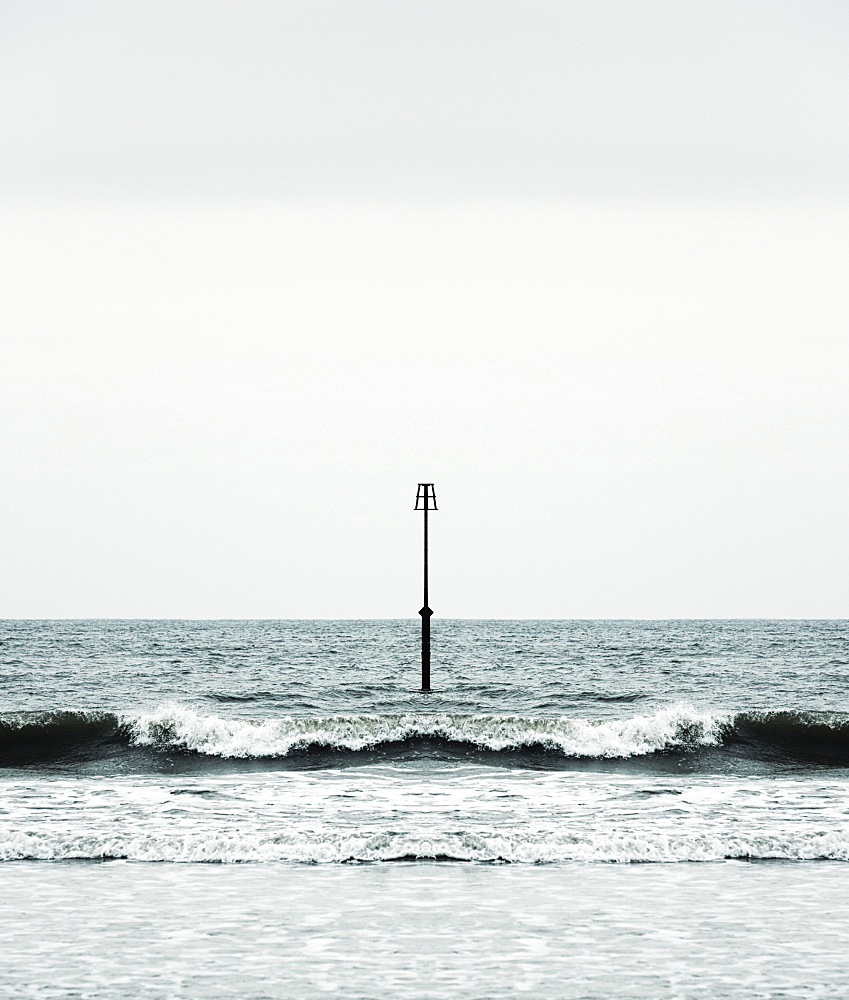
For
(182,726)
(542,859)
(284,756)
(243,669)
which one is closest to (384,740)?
(284,756)

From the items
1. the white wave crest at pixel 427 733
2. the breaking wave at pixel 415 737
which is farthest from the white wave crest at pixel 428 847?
the white wave crest at pixel 427 733

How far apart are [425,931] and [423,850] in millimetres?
3413

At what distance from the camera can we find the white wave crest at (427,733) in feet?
71.9

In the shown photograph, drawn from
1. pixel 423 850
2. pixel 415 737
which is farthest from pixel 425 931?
pixel 415 737

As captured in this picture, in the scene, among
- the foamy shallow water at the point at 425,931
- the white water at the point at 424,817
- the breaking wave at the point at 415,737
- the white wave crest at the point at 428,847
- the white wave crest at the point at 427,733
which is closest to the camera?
the foamy shallow water at the point at 425,931

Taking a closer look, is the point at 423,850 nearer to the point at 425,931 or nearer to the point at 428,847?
the point at 428,847

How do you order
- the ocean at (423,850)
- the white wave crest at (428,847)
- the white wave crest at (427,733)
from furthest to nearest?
the white wave crest at (427,733)
the white wave crest at (428,847)
the ocean at (423,850)

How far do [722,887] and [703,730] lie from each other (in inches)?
518

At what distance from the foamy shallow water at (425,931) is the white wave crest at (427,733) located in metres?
9.90

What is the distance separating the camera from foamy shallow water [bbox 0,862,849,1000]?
297 inches

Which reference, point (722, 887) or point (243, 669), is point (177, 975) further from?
point (243, 669)

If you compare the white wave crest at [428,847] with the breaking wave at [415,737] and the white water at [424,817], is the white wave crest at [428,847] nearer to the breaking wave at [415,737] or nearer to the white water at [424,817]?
the white water at [424,817]

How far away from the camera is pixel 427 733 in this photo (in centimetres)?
2245

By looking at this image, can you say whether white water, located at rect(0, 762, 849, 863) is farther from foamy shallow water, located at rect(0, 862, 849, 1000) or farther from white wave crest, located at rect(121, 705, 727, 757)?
white wave crest, located at rect(121, 705, 727, 757)
